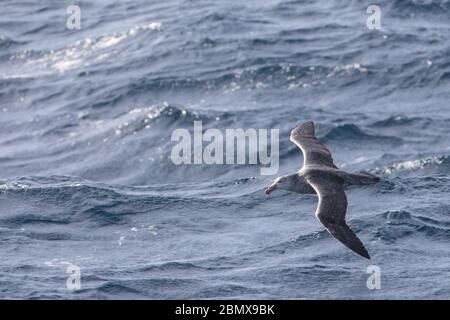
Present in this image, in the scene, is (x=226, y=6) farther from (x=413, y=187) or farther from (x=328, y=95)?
(x=413, y=187)

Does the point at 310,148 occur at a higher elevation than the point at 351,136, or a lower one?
lower

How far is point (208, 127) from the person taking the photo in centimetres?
3416

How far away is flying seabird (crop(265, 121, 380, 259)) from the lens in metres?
21.4

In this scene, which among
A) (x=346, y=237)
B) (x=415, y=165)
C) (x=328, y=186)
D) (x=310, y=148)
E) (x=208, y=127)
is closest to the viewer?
(x=346, y=237)

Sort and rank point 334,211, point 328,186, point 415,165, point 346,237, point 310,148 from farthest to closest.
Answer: point 415,165 → point 310,148 → point 328,186 → point 334,211 → point 346,237

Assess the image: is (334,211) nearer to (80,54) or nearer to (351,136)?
(351,136)

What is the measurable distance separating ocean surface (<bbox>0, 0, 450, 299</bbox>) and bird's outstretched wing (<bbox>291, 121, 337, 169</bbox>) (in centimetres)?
191

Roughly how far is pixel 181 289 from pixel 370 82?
14.9 metres

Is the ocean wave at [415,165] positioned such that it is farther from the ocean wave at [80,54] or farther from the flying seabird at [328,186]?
the ocean wave at [80,54]

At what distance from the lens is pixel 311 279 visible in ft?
78.1

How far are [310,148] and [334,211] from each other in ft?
11.9

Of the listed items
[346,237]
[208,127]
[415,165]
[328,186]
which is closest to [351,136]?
[415,165]

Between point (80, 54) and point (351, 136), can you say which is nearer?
point (351, 136)

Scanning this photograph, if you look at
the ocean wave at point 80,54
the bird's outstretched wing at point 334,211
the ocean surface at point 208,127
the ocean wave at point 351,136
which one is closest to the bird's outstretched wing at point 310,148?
the bird's outstretched wing at point 334,211
